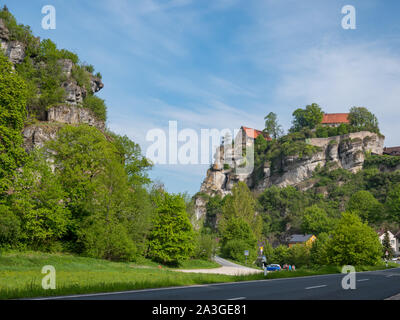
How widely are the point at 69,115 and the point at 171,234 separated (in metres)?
27.5

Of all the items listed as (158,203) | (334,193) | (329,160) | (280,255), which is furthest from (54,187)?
(329,160)

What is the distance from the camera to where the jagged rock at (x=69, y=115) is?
60781 mm

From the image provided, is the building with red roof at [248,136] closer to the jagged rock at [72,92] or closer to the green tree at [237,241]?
the green tree at [237,241]

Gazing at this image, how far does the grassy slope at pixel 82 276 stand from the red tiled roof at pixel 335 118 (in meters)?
150

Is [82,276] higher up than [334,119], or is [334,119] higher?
[334,119]

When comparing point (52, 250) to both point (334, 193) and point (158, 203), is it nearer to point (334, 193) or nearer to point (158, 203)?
point (158, 203)

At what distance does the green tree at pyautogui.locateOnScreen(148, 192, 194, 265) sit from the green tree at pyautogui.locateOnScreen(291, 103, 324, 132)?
13074cm

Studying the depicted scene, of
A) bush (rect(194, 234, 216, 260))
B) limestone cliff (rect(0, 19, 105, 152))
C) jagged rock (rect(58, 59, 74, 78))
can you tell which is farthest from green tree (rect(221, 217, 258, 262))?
jagged rock (rect(58, 59, 74, 78))

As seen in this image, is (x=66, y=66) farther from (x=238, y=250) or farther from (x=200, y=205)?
(x=200, y=205)

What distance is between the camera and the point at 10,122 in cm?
3472

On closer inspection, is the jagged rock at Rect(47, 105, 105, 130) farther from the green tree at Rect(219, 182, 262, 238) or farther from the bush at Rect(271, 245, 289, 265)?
the bush at Rect(271, 245, 289, 265)

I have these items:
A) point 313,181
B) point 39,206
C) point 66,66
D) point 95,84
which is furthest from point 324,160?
point 39,206

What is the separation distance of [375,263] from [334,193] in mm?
93176

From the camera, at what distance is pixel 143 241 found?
45.2m
